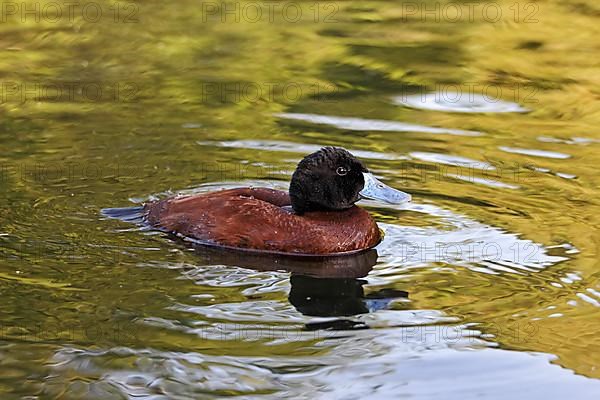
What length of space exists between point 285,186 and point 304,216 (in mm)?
1271

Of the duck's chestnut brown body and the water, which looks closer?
the water

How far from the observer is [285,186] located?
9.80 m

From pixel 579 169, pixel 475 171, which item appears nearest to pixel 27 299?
pixel 475 171

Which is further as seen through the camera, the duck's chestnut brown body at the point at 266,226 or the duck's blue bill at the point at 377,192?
the duck's blue bill at the point at 377,192

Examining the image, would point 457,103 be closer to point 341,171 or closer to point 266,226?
point 341,171

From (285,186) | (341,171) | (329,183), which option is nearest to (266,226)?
(329,183)

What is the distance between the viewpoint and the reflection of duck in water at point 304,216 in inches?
331

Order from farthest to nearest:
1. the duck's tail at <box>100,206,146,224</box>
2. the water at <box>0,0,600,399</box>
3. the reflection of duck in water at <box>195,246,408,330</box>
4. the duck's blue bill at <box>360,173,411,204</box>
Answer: the duck's tail at <box>100,206,146,224</box> < the duck's blue bill at <box>360,173,411,204</box> < the reflection of duck in water at <box>195,246,408,330</box> < the water at <box>0,0,600,399</box>

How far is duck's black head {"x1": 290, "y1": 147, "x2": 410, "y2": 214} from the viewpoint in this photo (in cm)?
845

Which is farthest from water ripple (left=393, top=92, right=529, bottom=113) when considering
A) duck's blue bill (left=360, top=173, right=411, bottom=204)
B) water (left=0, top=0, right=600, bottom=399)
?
duck's blue bill (left=360, top=173, right=411, bottom=204)

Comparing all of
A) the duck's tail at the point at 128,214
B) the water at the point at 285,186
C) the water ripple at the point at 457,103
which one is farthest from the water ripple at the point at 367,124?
the duck's tail at the point at 128,214

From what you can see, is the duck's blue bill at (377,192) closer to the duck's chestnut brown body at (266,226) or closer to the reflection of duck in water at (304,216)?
the reflection of duck in water at (304,216)

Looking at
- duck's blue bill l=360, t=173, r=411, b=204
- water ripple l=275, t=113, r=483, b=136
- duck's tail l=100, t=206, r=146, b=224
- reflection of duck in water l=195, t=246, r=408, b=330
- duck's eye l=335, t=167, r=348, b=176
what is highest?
duck's eye l=335, t=167, r=348, b=176

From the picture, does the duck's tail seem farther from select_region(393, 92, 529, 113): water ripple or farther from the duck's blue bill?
select_region(393, 92, 529, 113): water ripple
